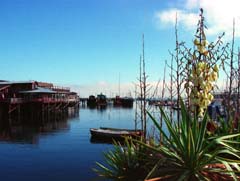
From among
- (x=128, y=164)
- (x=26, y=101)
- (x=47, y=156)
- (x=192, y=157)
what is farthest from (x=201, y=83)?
(x=26, y=101)

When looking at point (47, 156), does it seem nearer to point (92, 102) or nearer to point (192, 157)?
point (192, 157)

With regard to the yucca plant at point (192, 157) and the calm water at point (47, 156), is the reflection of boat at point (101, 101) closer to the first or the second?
the calm water at point (47, 156)

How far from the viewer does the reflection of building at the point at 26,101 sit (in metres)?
58.0

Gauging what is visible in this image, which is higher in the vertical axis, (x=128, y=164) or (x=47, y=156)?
(x=128, y=164)

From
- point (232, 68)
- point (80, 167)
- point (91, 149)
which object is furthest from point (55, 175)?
point (232, 68)

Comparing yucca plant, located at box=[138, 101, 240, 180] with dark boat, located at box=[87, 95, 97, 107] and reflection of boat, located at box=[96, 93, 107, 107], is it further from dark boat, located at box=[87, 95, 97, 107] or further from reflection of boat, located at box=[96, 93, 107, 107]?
dark boat, located at box=[87, 95, 97, 107]

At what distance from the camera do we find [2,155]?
26359 mm

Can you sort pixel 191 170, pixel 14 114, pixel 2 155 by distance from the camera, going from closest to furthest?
pixel 191 170 → pixel 2 155 → pixel 14 114

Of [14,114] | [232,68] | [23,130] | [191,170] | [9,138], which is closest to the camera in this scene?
[191,170]

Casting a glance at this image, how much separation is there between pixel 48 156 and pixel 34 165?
3506 mm

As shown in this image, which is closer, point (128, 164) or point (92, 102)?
point (128, 164)

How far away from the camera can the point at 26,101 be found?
59.3 m

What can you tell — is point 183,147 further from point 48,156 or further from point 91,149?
point 91,149

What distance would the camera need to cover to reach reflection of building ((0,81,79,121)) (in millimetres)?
58000
